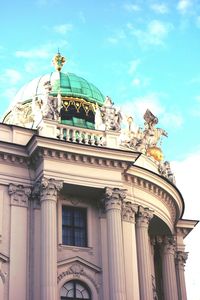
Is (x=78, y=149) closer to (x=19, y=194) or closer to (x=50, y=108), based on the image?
(x=50, y=108)

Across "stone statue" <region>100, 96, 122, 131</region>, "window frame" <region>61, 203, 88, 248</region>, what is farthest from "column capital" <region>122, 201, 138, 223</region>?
"stone statue" <region>100, 96, 122, 131</region>

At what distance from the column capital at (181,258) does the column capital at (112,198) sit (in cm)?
824

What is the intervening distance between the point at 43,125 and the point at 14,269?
558cm

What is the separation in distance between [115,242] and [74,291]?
7.60 ft

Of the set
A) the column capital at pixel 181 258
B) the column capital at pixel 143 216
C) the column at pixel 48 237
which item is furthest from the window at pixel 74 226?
the column capital at pixel 181 258

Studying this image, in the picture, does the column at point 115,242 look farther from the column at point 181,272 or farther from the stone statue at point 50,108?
the column at point 181,272

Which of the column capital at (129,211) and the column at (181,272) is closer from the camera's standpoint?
the column capital at (129,211)

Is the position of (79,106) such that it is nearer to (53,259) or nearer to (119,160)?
(119,160)

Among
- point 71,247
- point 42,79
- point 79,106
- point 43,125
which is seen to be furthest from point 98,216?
point 42,79

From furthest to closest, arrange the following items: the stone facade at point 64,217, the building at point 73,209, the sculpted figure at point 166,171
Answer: the sculpted figure at point 166,171, the building at point 73,209, the stone facade at point 64,217

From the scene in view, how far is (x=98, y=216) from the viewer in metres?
27.0

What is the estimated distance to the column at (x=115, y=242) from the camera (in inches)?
980

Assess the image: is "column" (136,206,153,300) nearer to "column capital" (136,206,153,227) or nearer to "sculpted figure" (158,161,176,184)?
"column capital" (136,206,153,227)

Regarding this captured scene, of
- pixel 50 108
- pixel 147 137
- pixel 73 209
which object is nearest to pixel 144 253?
pixel 73 209
